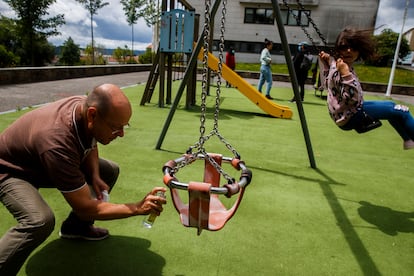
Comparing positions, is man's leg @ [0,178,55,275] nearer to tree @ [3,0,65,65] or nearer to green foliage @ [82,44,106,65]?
tree @ [3,0,65,65]

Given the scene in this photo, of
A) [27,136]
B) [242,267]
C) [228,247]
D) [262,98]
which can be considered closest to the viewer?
[27,136]

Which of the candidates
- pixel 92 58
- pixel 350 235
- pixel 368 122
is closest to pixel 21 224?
pixel 350 235

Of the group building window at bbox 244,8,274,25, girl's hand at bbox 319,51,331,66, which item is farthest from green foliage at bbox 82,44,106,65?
girl's hand at bbox 319,51,331,66

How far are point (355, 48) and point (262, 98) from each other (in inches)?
159

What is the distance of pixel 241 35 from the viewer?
96.9ft

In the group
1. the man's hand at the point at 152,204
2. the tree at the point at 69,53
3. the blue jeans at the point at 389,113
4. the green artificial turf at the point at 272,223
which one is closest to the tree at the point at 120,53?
the tree at the point at 69,53

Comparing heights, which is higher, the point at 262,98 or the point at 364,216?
the point at 262,98

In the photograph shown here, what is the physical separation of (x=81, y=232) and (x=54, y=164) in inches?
33.8

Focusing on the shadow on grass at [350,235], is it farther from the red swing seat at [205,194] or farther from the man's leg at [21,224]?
the man's leg at [21,224]

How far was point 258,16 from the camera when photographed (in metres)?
29.1

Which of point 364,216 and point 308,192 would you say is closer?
point 364,216

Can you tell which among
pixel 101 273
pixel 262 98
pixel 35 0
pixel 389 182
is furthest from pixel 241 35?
pixel 101 273

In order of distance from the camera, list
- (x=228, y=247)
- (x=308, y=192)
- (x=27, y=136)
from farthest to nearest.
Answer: (x=308, y=192), (x=228, y=247), (x=27, y=136)

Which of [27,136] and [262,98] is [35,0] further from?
[27,136]
